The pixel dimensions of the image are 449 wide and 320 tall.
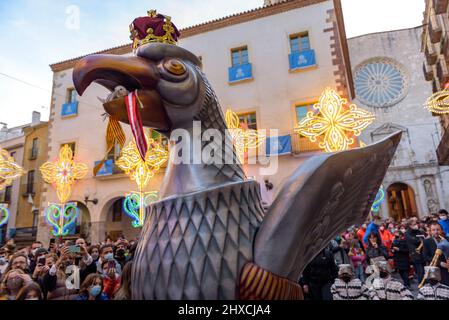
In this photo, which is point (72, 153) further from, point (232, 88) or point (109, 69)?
point (109, 69)

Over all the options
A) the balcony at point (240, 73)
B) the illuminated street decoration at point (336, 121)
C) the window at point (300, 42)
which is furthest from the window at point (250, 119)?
the illuminated street decoration at point (336, 121)

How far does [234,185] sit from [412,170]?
2694 centimetres

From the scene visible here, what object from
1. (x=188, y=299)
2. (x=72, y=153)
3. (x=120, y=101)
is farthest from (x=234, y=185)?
(x=72, y=153)

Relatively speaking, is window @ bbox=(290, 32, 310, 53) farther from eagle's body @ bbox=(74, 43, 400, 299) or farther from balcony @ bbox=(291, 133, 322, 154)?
eagle's body @ bbox=(74, 43, 400, 299)

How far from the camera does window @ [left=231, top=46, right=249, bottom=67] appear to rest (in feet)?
43.2

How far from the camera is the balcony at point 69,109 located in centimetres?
1509

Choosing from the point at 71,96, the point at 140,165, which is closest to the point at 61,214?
the point at 140,165

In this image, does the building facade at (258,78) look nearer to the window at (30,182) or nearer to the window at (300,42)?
the window at (300,42)

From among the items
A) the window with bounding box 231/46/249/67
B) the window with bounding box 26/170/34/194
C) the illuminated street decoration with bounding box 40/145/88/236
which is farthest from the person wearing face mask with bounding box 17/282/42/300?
the window with bounding box 26/170/34/194

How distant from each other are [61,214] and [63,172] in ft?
5.62

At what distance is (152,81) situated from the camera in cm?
116

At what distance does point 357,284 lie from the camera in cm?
491

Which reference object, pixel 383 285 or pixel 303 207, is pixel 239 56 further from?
pixel 303 207

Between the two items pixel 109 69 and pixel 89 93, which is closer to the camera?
pixel 109 69
